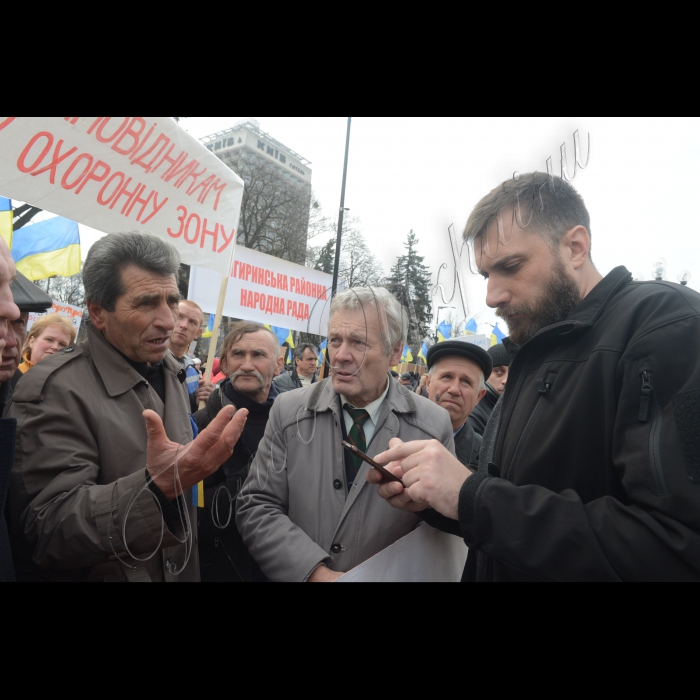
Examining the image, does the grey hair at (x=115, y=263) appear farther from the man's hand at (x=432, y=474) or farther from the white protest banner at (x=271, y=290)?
the white protest banner at (x=271, y=290)

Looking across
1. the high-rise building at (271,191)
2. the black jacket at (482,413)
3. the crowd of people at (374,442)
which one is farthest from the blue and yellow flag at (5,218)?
the black jacket at (482,413)

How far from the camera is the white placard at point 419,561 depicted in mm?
1493

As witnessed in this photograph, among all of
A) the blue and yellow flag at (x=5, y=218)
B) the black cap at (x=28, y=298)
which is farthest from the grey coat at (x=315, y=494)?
the blue and yellow flag at (x=5, y=218)

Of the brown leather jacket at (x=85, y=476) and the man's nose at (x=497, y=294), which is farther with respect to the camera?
the man's nose at (x=497, y=294)

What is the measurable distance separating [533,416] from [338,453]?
34.3 inches

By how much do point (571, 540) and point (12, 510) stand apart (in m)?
1.70

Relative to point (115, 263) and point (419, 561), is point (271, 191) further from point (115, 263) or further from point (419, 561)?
point (419, 561)

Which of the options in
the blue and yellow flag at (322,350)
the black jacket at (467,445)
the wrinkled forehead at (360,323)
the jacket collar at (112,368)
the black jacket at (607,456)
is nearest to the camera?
the black jacket at (607,456)

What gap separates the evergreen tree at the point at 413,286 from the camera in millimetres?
2078

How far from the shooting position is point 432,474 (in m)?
1.31

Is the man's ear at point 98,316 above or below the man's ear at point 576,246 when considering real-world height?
below

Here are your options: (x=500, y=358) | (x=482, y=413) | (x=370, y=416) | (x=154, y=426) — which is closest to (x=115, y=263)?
(x=154, y=426)

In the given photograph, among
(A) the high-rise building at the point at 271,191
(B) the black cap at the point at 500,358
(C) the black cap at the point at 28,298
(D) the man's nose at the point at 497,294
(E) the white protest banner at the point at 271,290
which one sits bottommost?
(C) the black cap at the point at 28,298

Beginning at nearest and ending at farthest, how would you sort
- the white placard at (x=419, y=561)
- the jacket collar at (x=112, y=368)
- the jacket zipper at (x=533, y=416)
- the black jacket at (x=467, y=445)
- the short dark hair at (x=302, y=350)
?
the jacket zipper at (x=533, y=416), the white placard at (x=419, y=561), the jacket collar at (x=112, y=368), the black jacket at (x=467, y=445), the short dark hair at (x=302, y=350)
